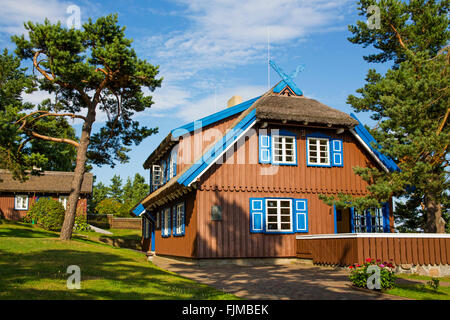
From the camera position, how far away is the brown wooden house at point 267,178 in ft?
57.4

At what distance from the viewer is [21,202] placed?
136 ft

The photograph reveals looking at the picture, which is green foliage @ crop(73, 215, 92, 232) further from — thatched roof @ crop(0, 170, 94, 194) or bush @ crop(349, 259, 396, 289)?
bush @ crop(349, 259, 396, 289)

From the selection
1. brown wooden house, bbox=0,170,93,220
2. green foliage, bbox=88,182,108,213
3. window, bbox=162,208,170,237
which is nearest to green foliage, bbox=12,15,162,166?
window, bbox=162,208,170,237

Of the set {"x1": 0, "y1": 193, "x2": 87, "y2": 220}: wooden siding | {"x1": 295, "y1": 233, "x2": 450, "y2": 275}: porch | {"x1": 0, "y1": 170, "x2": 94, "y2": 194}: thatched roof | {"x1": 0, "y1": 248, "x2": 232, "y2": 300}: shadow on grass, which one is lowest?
{"x1": 0, "y1": 248, "x2": 232, "y2": 300}: shadow on grass

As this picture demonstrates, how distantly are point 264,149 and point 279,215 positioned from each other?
9.63 ft

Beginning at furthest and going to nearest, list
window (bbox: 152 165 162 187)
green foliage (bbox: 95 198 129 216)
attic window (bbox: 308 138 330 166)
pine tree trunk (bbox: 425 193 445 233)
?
green foliage (bbox: 95 198 129 216), window (bbox: 152 165 162 187), pine tree trunk (bbox: 425 193 445 233), attic window (bbox: 308 138 330 166)

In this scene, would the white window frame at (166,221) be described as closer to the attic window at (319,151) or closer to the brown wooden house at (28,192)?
the attic window at (319,151)

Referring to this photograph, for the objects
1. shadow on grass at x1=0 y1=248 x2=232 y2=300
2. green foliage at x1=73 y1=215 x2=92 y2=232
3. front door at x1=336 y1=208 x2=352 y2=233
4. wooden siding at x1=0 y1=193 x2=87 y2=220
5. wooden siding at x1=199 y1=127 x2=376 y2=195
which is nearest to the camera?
shadow on grass at x1=0 y1=248 x2=232 y2=300

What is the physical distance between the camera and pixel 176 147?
2195 centimetres

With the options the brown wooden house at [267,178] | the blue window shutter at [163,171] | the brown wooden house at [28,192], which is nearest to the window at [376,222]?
the brown wooden house at [267,178]

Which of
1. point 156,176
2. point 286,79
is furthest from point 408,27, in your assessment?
point 156,176

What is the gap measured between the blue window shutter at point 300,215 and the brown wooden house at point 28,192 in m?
26.7

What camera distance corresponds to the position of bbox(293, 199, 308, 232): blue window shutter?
60.3ft
